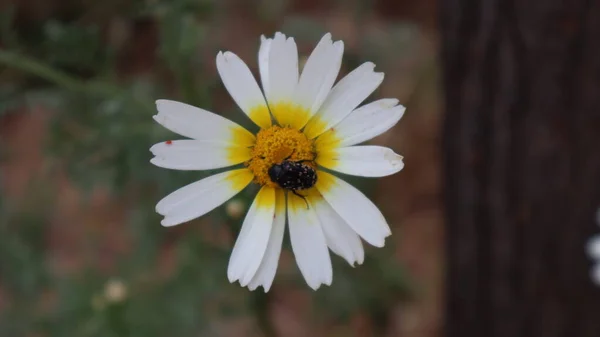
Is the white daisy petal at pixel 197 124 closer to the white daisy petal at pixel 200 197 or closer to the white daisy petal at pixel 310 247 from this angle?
the white daisy petal at pixel 200 197

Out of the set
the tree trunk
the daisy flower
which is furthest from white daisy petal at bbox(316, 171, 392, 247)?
the tree trunk

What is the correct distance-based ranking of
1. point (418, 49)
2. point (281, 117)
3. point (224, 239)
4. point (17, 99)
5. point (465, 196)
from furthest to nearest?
point (418, 49) < point (224, 239) < point (465, 196) < point (17, 99) < point (281, 117)

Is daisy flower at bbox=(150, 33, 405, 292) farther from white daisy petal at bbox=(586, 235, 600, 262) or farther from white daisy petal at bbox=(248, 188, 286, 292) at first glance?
white daisy petal at bbox=(586, 235, 600, 262)

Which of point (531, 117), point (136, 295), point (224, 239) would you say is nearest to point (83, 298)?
point (136, 295)

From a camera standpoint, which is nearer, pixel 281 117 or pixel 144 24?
pixel 281 117

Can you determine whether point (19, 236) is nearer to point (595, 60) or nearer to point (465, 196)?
point (465, 196)

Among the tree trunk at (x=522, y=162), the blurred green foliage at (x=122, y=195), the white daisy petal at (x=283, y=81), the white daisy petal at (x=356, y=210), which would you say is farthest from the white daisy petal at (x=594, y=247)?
the white daisy petal at (x=283, y=81)
